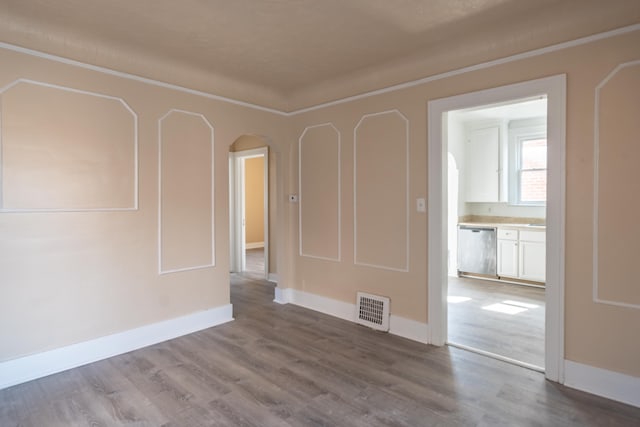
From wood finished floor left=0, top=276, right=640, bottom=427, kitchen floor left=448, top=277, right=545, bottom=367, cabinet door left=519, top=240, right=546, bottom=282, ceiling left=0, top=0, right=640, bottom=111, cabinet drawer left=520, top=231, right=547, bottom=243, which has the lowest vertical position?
wood finished floor left=0, top=276, right=640, bottom=427

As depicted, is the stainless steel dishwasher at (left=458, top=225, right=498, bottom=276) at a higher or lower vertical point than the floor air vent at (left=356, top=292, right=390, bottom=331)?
higher

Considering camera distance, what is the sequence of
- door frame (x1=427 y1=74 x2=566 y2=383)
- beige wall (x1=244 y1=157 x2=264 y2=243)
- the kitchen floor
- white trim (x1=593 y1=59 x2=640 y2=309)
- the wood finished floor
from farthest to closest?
beige wall (x1=244 y1=157 x2=264 y2=243)
the kitchen floor
door frame (x1=427 y1=74 x2=566 y2=383)
white trim (x1=593 y1=59 x2=640 y2=309)
the wood finished floor

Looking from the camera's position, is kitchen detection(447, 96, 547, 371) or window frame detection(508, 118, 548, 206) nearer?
kitchen detection(447, 96, 547, 371)

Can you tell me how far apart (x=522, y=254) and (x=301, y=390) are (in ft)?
14.4

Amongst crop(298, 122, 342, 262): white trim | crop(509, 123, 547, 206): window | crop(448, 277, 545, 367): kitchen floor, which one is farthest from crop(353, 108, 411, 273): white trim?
crop(509, 123, 547, 206): window

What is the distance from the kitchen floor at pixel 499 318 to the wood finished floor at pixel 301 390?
33 cm

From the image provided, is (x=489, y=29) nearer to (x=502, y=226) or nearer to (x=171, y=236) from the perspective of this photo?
(x=171, y=236)

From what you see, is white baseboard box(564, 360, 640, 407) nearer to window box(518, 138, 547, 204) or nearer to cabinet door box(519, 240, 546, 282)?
cabinet door box(519, 240, 546, 282)

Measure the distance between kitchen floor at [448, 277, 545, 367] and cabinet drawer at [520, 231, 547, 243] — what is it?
0.72 meters

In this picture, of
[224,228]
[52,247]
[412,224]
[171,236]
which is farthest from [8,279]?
[412,224]

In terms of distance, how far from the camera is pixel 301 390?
2.55 meters

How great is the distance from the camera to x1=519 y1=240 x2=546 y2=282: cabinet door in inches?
207

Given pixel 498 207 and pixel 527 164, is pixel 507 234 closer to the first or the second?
pixel 498 207

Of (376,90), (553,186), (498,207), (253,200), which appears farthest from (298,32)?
(253,200)
